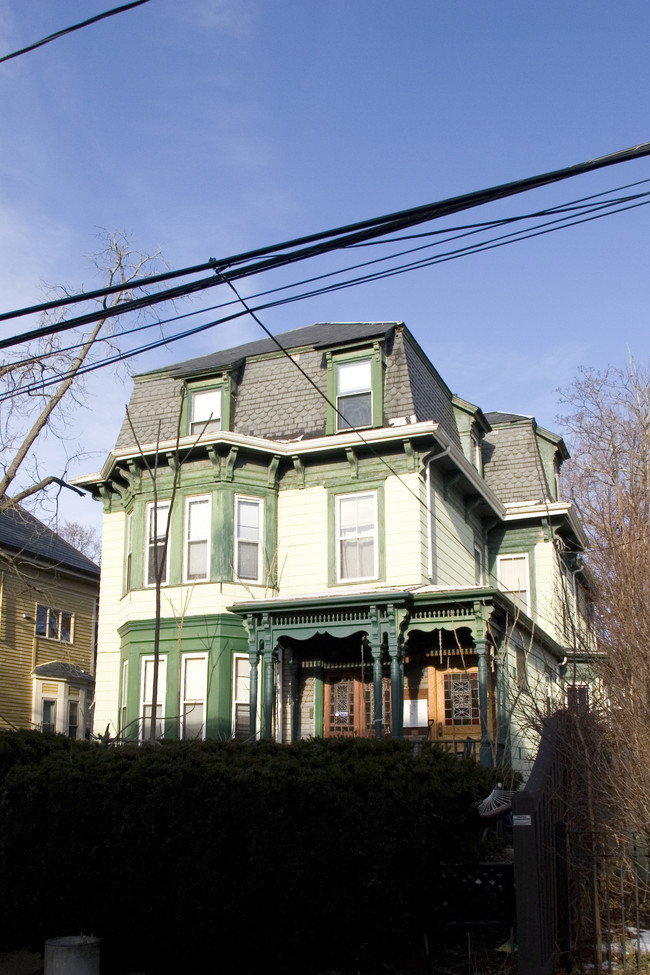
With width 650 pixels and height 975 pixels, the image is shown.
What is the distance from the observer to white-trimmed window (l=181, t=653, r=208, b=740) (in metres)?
16.3

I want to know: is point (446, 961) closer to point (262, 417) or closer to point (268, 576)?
point (268, 576)

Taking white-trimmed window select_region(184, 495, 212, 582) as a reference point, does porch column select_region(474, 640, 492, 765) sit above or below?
below

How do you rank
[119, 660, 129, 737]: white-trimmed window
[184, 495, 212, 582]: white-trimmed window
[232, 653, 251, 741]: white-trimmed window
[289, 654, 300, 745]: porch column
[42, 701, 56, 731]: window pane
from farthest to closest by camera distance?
[42, 701, 56, 731]: window pane → [119, 660, 129, 737]: white-trimmed window → [184, 495, 212, 582]: white-trimmed window → [289, 654, 300, 745]: porch column → [232, 653, 251, 741]: white-trimmed window

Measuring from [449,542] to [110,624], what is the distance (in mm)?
6830

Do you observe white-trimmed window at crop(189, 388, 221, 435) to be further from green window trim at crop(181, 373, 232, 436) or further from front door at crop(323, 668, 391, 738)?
front door at crop(323, 668, 391, 738)

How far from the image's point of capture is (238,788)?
6.60 metres

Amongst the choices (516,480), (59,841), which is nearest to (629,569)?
(59,841)

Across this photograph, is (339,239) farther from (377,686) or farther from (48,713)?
(48,713)

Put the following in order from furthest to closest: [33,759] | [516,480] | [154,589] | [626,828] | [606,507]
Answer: [516,480], [154,589], [606,507], [33,759], [626,828]

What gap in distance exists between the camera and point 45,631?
30031 mm

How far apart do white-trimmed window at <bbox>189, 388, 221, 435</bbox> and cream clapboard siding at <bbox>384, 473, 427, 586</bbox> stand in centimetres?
385

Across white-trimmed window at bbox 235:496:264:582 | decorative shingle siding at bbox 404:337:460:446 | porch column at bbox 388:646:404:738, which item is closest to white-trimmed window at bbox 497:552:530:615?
decorative shingle siding at bbox 404:337:460:446

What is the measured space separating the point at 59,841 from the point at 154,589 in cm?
1020

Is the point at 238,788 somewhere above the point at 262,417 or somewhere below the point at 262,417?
below
